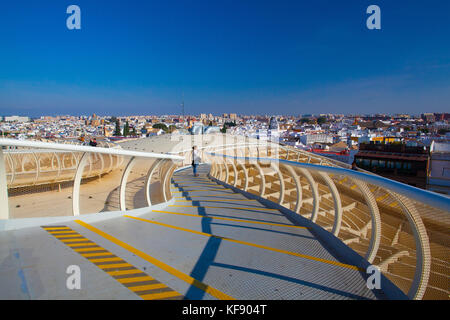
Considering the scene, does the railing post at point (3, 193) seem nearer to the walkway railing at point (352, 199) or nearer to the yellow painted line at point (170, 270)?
the walkway railing at point (352, 199)

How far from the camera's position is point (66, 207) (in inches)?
179

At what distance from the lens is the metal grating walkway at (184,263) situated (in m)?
1.98

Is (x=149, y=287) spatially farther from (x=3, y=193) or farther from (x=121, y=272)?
(x=3, y=193)

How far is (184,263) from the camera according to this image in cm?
248

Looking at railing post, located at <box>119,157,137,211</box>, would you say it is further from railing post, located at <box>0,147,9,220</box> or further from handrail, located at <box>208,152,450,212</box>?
handrail, located at <box>208,152,450,212</box>

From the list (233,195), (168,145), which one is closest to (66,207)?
(233,195)

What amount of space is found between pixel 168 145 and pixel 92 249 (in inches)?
671

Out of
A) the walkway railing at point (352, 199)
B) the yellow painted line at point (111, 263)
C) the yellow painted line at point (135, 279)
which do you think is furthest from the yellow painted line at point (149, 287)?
the walkway railing at point (352, 199)

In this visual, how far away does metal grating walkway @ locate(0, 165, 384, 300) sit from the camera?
6.49ft

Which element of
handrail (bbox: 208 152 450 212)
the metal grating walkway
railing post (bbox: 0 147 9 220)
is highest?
handrail (bbox: 208 152 450 212)

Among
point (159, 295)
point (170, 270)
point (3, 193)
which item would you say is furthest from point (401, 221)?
point (3, 193)

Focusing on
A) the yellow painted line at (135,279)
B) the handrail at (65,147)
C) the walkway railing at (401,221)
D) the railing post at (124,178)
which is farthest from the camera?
the railing post at (124,178)

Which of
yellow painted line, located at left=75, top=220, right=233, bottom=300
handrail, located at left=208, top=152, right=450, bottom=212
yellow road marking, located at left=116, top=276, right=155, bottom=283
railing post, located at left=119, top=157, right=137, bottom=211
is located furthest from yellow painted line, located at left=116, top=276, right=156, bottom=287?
handrail, located at left=208, top=152, right=450, bottom=212

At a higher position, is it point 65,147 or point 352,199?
point 65,147
